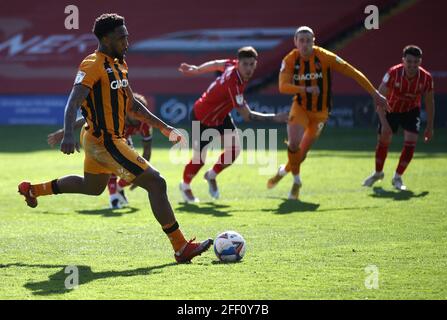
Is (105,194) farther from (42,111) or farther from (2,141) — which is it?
(42,111)

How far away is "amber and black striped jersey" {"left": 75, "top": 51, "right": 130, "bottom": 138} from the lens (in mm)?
8375

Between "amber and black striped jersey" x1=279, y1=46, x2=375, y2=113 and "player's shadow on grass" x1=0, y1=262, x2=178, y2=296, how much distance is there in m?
5.13

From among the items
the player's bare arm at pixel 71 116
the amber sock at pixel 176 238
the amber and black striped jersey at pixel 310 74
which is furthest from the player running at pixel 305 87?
the player's bare arm at pixel 71 116

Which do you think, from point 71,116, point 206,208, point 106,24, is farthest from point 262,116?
point 71,116

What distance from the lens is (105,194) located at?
47.5 feet

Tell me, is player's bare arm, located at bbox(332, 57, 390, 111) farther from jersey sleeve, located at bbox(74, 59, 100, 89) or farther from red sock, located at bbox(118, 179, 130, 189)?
jersey sleeve, located at bbox(74, 59, 100, 89)

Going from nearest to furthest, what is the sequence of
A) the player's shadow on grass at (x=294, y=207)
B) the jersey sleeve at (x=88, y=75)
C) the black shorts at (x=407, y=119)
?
the jersey sleeve at (x=88, y=75) → the player's shadow on grass at (x=294, y=207) → the black shorts at (x=407, y=119)

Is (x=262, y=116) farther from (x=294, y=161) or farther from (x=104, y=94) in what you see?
(x=104, y=94)

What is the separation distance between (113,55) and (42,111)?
2006cm

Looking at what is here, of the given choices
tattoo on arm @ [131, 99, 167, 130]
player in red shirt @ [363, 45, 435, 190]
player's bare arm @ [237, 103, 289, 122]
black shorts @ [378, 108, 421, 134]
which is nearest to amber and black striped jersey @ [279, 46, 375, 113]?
player's bare arm @ [237, 103, 289, 122]

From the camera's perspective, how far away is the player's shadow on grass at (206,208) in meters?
12.1

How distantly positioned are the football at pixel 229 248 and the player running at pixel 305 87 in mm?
4616

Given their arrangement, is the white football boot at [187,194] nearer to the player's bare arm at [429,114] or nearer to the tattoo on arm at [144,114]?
the player's bare arm at [429,114]

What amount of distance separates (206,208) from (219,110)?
1.60 metres
